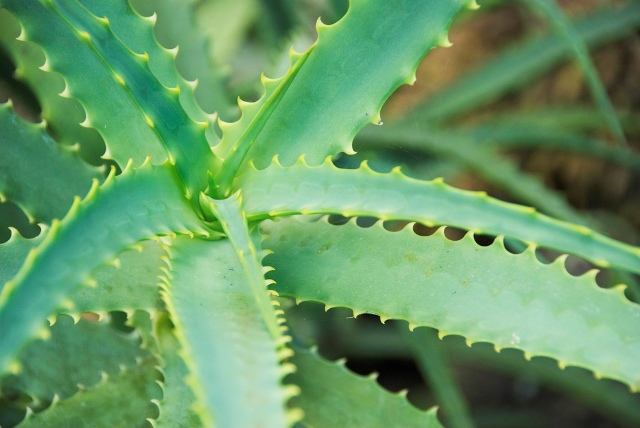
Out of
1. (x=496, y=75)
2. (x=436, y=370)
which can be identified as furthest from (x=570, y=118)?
(x=436, y=370)

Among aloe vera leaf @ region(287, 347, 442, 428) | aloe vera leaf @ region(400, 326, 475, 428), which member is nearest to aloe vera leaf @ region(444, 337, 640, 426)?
aloe vera leaf @ region(400, 326, 475, 428)

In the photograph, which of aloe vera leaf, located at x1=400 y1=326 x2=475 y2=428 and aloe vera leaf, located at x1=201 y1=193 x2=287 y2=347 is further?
aloe vera leaf, located at x1=400 y1=326 x2=475 y2=428

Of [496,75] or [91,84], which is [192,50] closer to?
[91,84]

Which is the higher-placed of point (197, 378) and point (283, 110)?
point (283, 110)

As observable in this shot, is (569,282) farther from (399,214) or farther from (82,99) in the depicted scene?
(82,99)

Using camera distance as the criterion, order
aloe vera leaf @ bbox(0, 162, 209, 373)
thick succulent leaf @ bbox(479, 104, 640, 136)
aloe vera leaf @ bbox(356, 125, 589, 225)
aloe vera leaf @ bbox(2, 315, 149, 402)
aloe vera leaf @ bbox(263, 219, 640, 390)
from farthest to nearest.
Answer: thick succulent leaf @ bbox(479, 104, 640, 136)
aloe vera leaf @ bbox(356, 125, 589, 225)
aloe vera leaf @ bbox(2, 315, 149, 402)
aloe vera leaf @ bbox(263, 219, 640, 390)
aloe vera leaf @ bbox(0, 162, 209, 373)

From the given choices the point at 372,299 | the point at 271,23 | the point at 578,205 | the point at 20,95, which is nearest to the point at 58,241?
the point at 372,299

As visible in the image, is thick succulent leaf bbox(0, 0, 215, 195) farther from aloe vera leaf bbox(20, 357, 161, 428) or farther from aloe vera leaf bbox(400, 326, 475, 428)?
aloe vera leaf bbox(400, 326, 475, 428)
